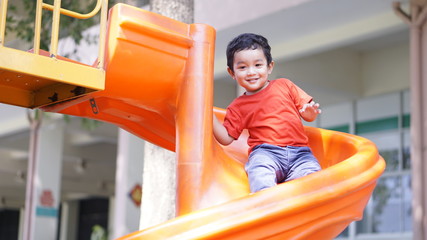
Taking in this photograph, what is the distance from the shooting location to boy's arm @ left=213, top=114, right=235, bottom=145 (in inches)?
124

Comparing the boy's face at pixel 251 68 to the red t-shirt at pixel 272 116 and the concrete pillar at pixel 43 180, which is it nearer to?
the red t-shirt at pixel 272 116

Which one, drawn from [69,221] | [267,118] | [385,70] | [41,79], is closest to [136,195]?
[385,70]

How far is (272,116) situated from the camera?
10.1 ft

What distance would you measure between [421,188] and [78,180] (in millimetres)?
15889

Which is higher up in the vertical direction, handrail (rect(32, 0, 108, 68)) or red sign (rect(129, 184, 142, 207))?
red sign (rect(129, 184, 142, 207))

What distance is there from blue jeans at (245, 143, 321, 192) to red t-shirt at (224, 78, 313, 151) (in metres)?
0.03

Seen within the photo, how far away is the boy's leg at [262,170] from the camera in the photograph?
292cm

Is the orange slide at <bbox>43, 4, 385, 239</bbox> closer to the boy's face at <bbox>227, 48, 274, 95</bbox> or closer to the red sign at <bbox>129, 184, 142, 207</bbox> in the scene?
the boy's face at <bbox>227, 48, 274, 95</bbox>

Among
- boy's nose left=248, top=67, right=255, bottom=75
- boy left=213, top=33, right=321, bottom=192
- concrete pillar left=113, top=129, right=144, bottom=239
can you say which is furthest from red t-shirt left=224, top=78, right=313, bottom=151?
concrete pillar left=113, top=129, right=144, bottom=239

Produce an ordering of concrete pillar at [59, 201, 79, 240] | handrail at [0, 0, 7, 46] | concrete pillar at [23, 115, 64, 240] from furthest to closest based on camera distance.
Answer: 1. concrete pillar at [59, 201, 79, 240]
2. concrete pillar at [23, 115, 64, 240]
3. handrail at [0, 0, 7, 46]

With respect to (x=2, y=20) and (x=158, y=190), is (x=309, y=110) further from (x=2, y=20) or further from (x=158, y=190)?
(x=158, y=190)

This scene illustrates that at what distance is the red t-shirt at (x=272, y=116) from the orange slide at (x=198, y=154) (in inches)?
6.2

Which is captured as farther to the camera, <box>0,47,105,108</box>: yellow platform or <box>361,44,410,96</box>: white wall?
<box>361,44,410,96</box>: white wall

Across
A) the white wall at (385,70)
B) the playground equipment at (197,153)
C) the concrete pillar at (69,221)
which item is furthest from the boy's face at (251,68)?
the concrete pillar at (69,221)
